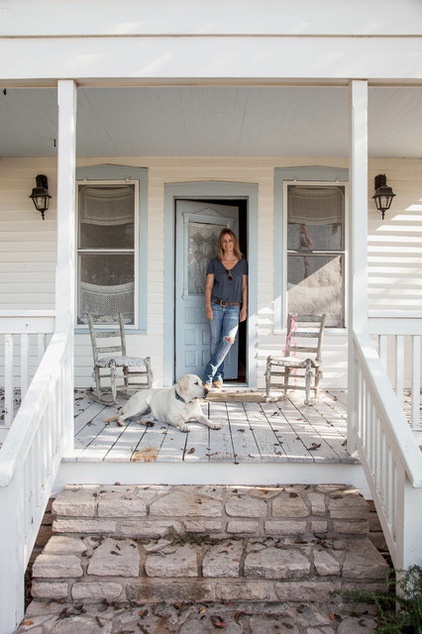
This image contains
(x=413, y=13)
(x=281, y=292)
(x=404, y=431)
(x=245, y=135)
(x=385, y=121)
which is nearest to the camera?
(x=404, y=431)

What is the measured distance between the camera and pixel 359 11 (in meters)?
2.95

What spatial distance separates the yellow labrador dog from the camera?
336 cm

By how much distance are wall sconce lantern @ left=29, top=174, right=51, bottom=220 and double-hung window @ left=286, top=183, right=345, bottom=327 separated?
260cm

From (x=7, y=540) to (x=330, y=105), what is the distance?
3749 millimetres

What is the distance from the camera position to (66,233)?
2.97m

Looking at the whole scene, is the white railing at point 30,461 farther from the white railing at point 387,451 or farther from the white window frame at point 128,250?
the white window frame at point 128,250

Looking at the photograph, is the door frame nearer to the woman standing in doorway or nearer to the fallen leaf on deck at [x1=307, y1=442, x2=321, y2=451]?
the woman standing in doorway

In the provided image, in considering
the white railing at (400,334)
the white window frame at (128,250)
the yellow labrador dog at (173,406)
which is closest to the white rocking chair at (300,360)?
the yellow labrador dog at (173,406)

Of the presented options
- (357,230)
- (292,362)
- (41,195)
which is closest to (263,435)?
(292,362)

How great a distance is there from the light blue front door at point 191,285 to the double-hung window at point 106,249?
50cm

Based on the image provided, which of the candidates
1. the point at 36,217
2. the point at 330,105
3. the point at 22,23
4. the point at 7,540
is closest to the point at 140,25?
the point at 22,23

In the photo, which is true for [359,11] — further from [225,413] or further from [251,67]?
[225,413]

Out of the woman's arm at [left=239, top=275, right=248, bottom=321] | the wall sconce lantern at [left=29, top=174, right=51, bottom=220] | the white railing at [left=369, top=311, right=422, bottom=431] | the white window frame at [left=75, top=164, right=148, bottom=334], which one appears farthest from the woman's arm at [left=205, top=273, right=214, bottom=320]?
the white railing at [left=369, top=311, right=422, bottom=431]

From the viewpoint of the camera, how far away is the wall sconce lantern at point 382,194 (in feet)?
15.8
